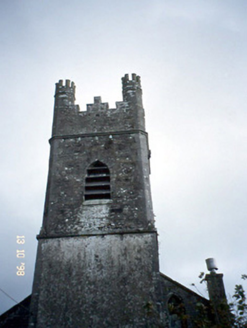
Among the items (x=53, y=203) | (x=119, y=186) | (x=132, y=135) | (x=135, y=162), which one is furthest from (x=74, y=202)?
(x=132, y=135)

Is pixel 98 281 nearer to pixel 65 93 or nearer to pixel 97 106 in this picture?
pixel 97 106

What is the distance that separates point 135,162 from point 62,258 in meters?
4.62

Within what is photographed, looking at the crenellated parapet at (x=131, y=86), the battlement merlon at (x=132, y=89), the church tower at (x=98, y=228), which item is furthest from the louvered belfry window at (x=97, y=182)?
the crenellated parapet at (x=131, y=86)

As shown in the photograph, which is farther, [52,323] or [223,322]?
[52,323]

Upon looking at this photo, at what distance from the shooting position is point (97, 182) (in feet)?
44.7

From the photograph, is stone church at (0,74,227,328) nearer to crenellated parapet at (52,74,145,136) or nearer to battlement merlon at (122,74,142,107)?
crenellated parapet at (52,74,145,136)

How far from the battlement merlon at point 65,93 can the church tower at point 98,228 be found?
488 mm

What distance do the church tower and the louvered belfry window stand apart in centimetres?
4

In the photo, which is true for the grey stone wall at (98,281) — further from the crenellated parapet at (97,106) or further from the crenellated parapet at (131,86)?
the crenellated parapet at (131,86)

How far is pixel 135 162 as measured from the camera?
1407cm

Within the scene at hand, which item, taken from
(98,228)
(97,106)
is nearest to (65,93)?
(97,106)

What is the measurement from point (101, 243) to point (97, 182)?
257cm

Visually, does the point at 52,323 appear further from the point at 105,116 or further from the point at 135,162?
the point at 105,116

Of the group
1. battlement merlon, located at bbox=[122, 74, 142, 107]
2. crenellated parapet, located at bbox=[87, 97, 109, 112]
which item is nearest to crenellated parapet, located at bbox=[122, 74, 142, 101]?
battlement merlon, located at bbox=[122, 74, 142, 107]
